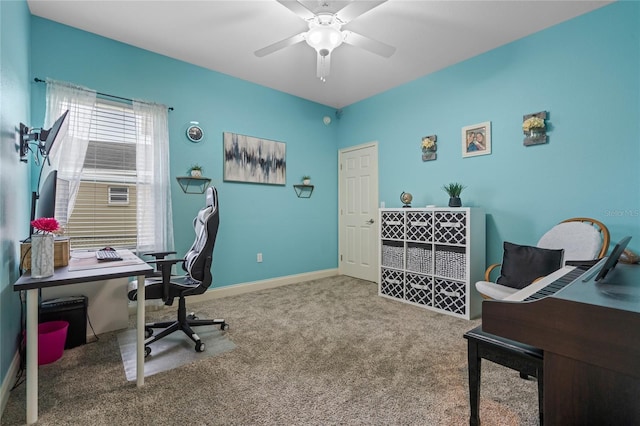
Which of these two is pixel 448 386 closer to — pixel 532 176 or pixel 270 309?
pixel 270 309

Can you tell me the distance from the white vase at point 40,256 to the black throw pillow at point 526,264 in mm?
3094

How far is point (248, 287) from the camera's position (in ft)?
12.1

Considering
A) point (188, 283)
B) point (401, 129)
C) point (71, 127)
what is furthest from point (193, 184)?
point (401, 129)

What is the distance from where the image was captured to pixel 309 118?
440cm

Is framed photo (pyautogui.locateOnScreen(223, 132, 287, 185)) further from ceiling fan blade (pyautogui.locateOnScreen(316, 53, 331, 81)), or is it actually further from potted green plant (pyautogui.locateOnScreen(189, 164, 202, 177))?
ceiling fan blade (pyautogui.locateOnScreen(316, 53, 331, 81))

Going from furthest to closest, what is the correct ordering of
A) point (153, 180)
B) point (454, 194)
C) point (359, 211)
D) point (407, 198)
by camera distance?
point (359, 211)
point (407, 198)
point (454, 194)
point (153, 180)

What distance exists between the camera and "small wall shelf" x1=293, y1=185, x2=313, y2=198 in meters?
4.25

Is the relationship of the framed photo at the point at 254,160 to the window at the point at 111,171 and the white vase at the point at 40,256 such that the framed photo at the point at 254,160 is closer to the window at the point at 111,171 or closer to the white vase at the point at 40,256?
the window at the point at 111,171

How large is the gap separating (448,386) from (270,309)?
186 centimetres

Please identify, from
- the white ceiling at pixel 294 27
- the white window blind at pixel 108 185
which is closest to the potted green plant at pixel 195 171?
the white window blind at pixel 108 185

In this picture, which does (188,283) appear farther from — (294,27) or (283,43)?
(294,27)

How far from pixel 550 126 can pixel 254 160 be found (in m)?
3.18

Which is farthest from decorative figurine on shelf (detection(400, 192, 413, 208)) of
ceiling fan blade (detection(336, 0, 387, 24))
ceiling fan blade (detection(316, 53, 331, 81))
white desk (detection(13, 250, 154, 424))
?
white desk (detection(13, 250, 154, 424))

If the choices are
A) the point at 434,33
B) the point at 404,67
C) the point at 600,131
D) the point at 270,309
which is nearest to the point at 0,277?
the point at 270,309
